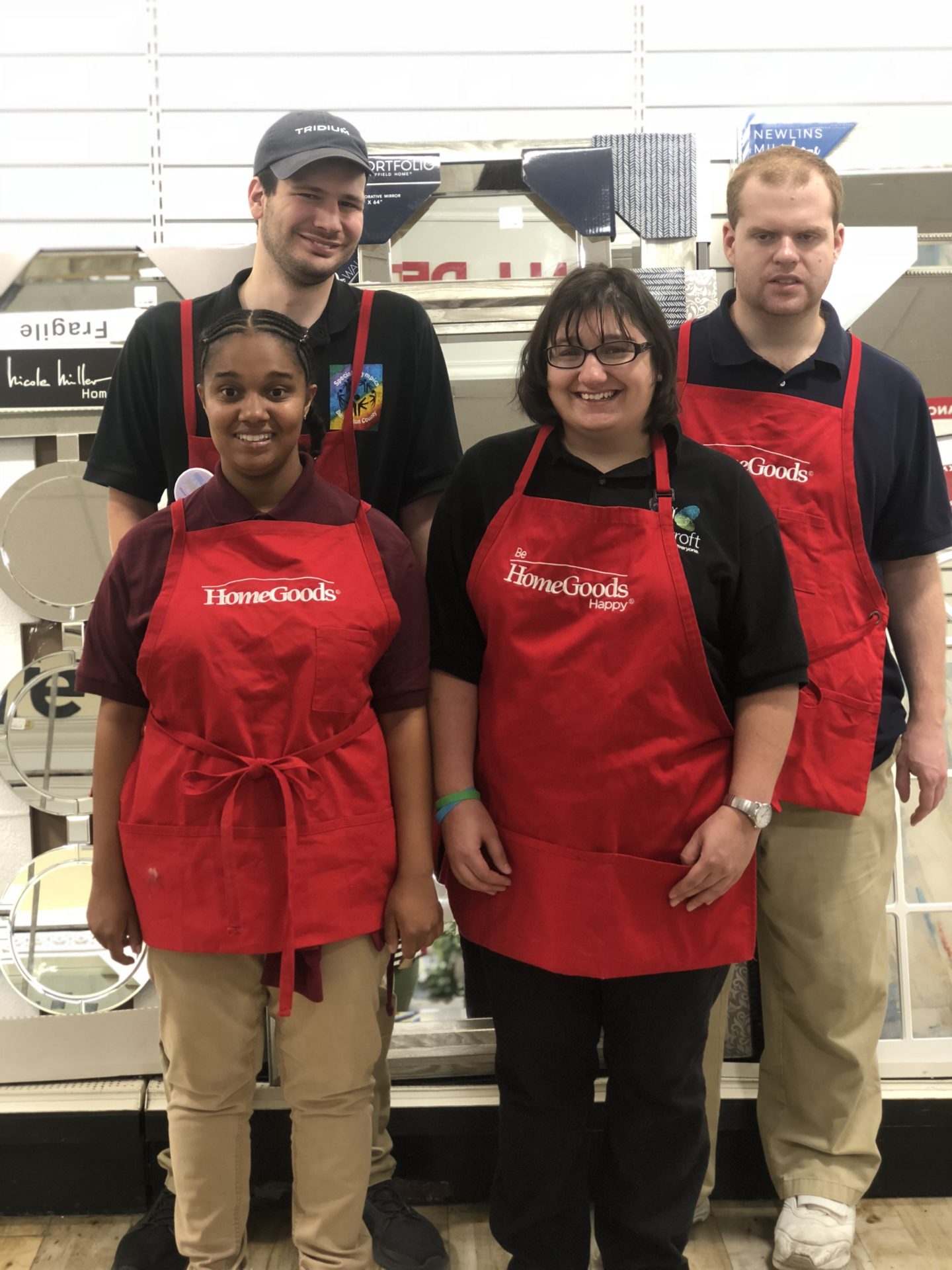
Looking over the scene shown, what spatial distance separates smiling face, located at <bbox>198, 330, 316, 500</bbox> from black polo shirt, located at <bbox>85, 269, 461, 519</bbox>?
23 cm

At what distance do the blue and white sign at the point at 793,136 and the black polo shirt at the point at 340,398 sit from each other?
29.7 inches

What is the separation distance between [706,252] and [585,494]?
31.1 inches

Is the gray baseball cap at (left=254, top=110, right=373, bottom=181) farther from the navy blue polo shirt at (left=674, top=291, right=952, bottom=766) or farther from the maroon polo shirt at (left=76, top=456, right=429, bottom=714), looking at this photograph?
the navy blue polo shirt at (left=674, top=291, right=952, bottom=766)

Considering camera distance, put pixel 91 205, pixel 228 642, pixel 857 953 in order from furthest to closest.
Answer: pixel 91 205
pixel 857 953
pixel 228 642

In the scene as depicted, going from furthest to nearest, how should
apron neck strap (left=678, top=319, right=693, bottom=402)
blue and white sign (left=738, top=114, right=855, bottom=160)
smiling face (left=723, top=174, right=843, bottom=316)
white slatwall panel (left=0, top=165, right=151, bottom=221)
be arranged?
white slatwall panel (left=0, top=165, right=151, bottom=221) → blue and white sign (left=738, top=114, right=855, bottom=160) → apron neck strap (left=678, top=319, right=693, bottom=402) → smiling face (left=723, top=174, right=843, bottom=316)

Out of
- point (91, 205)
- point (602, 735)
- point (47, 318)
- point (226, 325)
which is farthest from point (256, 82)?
point (602, 735)

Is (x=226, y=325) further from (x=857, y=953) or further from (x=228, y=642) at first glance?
(x=857, y=953)

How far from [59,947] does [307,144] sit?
1.47 metres

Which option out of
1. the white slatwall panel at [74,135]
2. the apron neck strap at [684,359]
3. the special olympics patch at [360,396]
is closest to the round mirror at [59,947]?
the special olympics patch at [360,396]

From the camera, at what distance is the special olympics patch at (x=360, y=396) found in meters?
1.74

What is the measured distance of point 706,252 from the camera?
2059 millimetres

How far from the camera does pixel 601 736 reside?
146 cm

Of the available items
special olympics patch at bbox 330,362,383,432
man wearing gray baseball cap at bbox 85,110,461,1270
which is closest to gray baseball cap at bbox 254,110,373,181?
man wearing gray baseball cap at bbox 85,110,461,1270

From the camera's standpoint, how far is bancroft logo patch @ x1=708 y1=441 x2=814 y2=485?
1.70 meters
